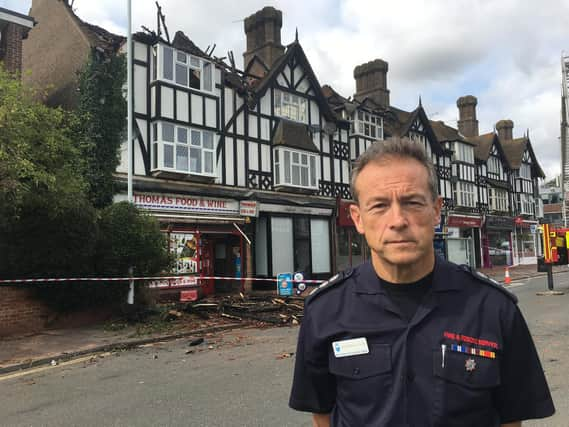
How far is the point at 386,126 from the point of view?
28.5m

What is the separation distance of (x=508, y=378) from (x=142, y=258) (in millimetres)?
10899

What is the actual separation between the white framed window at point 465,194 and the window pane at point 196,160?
2032 centimetres

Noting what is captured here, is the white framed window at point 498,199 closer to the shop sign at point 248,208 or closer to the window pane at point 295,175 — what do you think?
the window pane at point 295,175

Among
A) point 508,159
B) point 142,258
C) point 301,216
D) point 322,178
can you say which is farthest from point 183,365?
point 508,159

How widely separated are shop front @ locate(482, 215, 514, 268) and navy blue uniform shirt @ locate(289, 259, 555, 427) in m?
34.1

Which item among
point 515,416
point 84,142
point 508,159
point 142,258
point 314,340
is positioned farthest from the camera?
point 508,159

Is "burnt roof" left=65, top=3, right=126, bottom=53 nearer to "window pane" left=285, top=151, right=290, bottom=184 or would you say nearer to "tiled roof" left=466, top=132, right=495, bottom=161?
"window pane" left=285, top=151, right=290, bottom=184

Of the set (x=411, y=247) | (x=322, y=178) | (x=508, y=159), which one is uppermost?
(x=508, y=159)

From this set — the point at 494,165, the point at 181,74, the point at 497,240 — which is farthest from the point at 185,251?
the point at 494,165

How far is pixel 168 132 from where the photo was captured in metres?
16.7

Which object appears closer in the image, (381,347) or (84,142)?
(381,347)

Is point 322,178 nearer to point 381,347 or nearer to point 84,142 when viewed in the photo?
point 84,142

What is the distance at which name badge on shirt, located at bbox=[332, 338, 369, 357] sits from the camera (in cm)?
166

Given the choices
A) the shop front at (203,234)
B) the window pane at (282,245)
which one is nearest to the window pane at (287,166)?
the window pane at (282,245)
